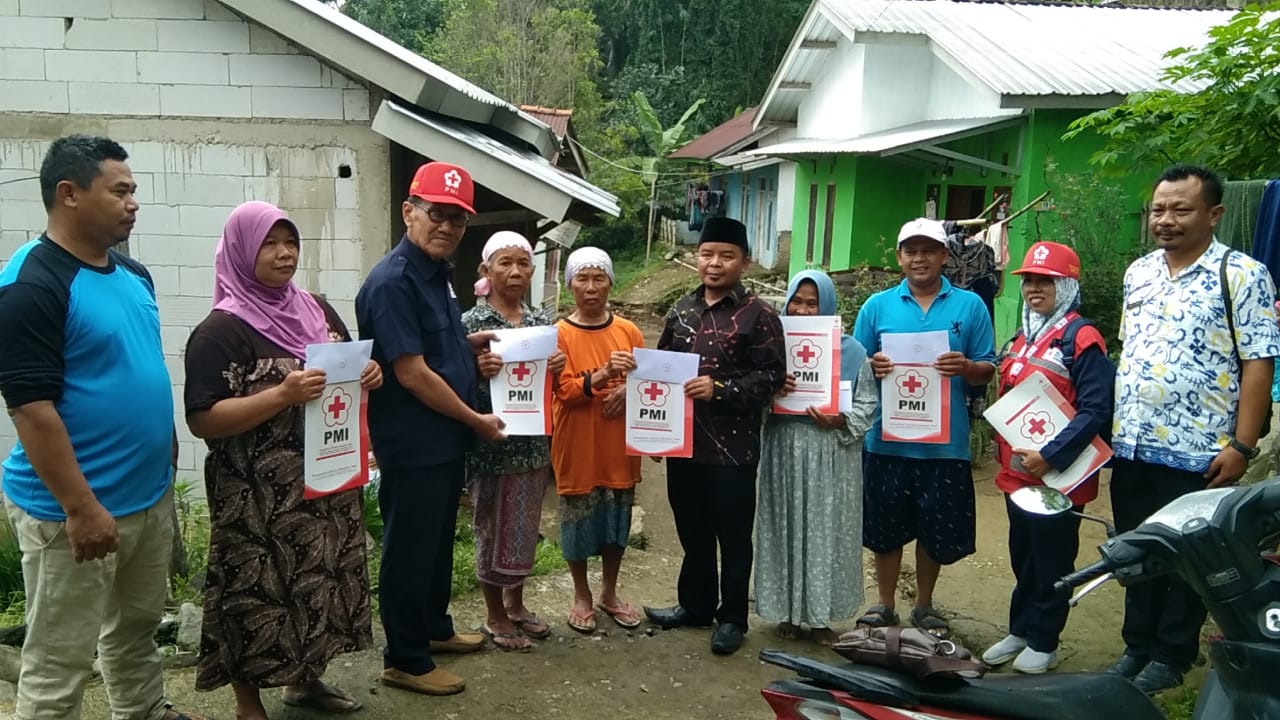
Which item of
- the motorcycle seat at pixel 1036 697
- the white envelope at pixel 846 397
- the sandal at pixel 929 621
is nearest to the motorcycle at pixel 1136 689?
the motorcycle seat at pixel 1036 697

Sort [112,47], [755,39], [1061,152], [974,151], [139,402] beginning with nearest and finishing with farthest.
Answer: [139,402]
[112,47]
[1061,152]
[974,151]
[755,39]

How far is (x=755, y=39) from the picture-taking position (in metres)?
32.3

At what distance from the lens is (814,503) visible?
14.7 feet

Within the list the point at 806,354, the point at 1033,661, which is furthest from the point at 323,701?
the point at 1033,661

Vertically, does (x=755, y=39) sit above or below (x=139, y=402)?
above

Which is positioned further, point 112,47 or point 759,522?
point 112,47

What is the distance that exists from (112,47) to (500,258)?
13.5 feet

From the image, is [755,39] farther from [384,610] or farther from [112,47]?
[384,610]

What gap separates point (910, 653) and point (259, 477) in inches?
89.9

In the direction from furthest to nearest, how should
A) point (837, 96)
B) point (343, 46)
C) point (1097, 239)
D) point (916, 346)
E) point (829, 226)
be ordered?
1. point (837, 96)
2. point (829, 226)
3. point (1097, 239)
4. point (343, 46)
5. point (916, 346)

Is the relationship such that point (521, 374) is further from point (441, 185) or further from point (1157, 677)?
point (1157, 677)

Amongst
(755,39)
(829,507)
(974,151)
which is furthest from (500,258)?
(755,39)

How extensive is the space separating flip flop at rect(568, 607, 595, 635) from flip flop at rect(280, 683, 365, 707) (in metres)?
1.23

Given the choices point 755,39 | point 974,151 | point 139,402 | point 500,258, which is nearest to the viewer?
point 139,402
